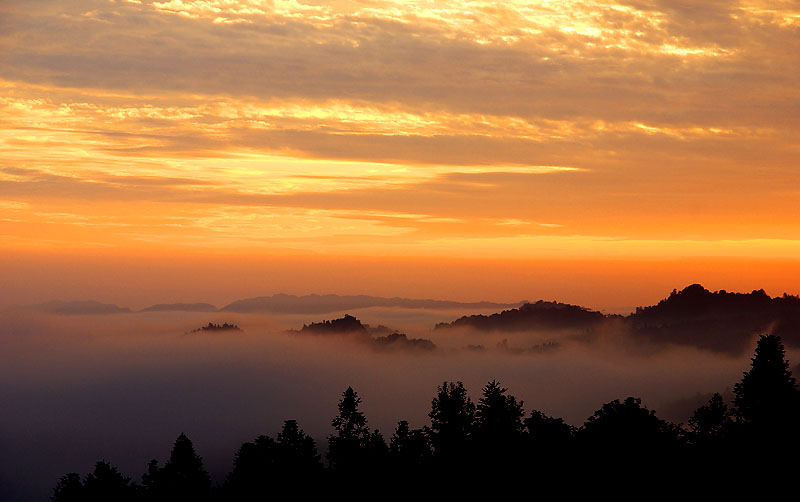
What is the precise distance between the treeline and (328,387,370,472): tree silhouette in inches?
5.9

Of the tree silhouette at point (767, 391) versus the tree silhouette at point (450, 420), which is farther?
the tree silhouette at point (450, 420)

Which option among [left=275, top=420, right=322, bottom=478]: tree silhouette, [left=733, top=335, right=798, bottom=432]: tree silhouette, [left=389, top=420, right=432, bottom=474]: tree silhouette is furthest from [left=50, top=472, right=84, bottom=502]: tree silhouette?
[left=733, top=335, right=798, bottom=432]: tree silhouette

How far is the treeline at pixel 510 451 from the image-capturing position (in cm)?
6103

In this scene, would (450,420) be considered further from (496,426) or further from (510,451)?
(510,451)

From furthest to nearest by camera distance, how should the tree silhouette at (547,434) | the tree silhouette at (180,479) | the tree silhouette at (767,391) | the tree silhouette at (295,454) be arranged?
1. the tree silhouette at (180,479)
2. the tree silhouette at (295,454)
3. the tree silhouette at (547,434)
4. the tree silhouette at (767,391)

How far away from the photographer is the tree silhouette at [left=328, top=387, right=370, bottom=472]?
80688 millimetres

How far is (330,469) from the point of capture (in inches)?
3295

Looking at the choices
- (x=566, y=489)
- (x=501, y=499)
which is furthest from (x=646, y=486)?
(x=501, y=499)

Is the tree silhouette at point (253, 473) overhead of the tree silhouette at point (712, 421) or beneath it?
beneath

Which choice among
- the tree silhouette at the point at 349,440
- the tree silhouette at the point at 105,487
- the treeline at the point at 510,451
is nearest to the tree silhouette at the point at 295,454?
the treeline at the point at 510,451

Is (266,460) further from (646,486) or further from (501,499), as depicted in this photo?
(646,486)

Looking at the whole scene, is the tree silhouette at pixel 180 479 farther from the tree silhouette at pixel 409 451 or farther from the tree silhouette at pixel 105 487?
the tree silhouette at pixel 409 451

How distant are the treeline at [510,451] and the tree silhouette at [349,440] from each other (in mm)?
149

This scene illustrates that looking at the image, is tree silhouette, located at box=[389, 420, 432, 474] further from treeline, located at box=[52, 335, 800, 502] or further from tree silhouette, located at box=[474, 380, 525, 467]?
tree silhouette, located at box=[474, 380, 525, 467]
